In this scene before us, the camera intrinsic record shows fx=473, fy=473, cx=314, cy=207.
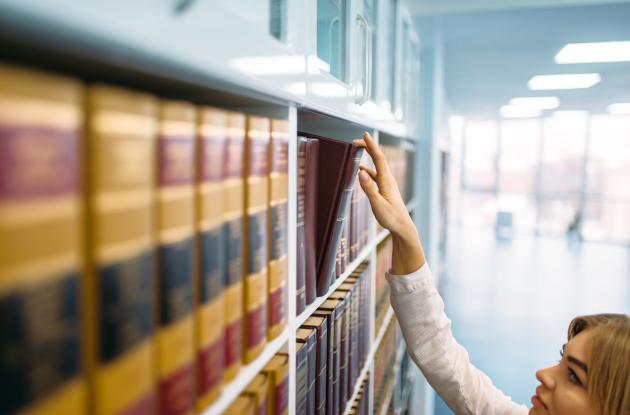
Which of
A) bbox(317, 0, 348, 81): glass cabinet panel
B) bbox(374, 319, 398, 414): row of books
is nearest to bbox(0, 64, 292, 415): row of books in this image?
bbox(317, 0, 348, 81): glass cabinet panel

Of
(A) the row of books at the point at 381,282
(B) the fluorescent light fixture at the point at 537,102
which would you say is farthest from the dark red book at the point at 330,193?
(B) the fluorescent light fixture at the point at 537,102

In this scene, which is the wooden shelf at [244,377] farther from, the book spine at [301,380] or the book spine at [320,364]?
the book spine at [320,364]

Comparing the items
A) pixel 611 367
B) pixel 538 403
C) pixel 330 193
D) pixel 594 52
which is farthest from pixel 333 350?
pixel 594 52

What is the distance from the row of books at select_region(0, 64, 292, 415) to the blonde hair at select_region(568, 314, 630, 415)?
35.7 inches

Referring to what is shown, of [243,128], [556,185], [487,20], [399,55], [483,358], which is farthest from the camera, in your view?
[556,185]

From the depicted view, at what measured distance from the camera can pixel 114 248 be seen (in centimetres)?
41

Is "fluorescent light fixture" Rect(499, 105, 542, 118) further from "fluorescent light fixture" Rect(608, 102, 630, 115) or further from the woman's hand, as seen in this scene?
the woman's hand

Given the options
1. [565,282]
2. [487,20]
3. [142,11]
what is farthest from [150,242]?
[565,282]

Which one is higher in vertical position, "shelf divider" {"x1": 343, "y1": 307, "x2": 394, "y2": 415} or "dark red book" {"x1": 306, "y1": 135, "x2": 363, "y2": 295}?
"dark red book" {"x1": 306, "y1": 135, "x2": 363, "y2": 295}

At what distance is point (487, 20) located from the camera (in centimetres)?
371

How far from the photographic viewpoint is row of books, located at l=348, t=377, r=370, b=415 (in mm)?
1531

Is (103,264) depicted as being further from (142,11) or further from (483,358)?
(483,358)

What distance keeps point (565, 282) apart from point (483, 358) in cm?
337

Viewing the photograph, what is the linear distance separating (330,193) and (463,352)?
0.77 meters
